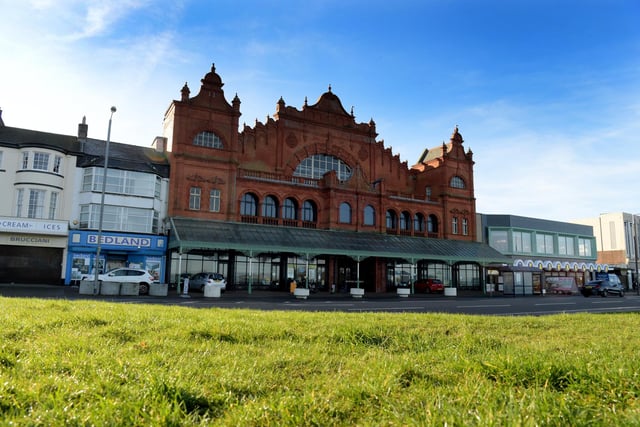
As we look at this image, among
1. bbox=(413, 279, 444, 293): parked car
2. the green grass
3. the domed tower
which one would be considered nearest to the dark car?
bbox=(413, 279, 444, 293): parked car

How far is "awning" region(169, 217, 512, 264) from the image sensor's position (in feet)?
107

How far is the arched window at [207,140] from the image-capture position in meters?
38.2

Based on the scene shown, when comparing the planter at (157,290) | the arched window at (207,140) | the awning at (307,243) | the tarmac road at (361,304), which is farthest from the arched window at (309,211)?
the planter at (157,290)

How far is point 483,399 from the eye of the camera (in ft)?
12.4

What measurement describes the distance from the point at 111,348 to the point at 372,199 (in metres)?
39.4

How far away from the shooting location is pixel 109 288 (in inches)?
993

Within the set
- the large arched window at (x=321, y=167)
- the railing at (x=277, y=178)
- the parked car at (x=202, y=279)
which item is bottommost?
the parked car at (x=202, y=279)

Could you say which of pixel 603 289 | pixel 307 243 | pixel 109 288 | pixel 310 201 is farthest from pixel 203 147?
pixel 603 289

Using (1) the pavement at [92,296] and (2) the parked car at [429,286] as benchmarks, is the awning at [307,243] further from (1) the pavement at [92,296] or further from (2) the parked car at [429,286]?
(1) the pavement at [92,296]

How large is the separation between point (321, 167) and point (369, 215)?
677 cm

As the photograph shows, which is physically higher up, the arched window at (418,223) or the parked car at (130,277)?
the arched window at (418,223)

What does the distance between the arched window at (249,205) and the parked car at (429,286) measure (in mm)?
17439

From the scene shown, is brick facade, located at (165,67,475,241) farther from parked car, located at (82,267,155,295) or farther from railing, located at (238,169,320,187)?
parked car, located at (82,267,155,295)

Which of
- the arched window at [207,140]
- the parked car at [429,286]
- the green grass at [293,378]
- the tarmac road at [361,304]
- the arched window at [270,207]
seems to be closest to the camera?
the green grass at [293,378]
